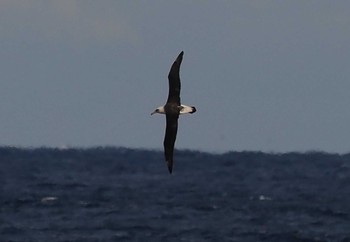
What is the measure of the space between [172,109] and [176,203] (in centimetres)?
3725

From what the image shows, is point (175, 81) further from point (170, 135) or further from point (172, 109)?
point (170, 135)

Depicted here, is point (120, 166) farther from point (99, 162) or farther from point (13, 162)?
point (13, 162)

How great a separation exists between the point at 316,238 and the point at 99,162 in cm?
6311

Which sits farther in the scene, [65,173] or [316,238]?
[65,173]

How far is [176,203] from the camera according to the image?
7275cm

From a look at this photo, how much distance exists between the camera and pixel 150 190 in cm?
8256

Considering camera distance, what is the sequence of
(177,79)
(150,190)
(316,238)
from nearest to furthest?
1. (177,79)
2. (316,238)
3. (150,190)

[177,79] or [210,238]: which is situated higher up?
[177,79]

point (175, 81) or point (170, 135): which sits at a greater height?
point (175, 81)

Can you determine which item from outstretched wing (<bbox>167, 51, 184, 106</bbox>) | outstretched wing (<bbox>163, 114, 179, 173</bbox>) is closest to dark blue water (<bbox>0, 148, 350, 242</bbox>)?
outstretched wing (<bbox>163, 114, 179, 173</bbox>)

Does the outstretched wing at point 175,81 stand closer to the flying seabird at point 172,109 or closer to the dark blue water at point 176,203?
the flying seabird at point 172,109

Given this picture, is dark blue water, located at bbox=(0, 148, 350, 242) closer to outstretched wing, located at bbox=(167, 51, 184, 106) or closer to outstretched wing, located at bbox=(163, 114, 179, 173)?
outstretched wing, located at bbox=(163, 114, 179, 173)

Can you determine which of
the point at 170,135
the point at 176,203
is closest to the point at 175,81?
the point at 170,135

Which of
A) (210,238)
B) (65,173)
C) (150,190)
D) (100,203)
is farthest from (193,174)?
(210,238)
